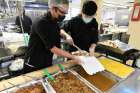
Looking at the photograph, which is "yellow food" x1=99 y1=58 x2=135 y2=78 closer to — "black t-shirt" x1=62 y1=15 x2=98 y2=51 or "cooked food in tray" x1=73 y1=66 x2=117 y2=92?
"cooked food in tray" x1=73 y1=66 x2=117 y2=92

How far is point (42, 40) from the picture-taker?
1442mm

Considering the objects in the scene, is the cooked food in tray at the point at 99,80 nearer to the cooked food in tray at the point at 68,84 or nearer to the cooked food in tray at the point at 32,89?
the cooked food in tray at the point at 68,84

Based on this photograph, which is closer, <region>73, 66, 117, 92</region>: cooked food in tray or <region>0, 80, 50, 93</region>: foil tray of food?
<region>0, 80, 50, 93</region>: foil tray of food

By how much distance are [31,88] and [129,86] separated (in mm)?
826

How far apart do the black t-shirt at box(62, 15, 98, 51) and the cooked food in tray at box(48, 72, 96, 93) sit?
2.43ft

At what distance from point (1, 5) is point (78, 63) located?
5.09 ft

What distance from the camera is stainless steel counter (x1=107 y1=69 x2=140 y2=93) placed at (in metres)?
1.21

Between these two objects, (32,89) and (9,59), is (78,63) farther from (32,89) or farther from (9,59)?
(9,59)

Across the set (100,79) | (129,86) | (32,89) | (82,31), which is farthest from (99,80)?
(82,31)

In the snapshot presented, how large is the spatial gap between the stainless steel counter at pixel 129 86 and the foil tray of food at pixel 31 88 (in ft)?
1.79

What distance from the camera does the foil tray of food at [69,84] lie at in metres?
1.21

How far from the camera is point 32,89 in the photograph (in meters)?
1.18

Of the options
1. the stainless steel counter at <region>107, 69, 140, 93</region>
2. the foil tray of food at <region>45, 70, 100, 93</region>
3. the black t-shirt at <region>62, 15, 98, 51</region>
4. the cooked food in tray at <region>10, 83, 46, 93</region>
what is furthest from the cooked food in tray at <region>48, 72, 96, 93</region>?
the black t-shirt at <region>62, 15, 98, 51</region>

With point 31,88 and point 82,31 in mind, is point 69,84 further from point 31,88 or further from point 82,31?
point 82,31
